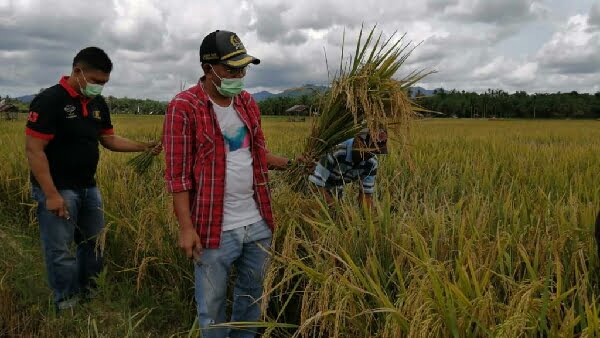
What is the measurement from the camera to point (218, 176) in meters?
1.83

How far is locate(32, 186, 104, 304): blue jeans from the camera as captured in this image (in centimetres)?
264

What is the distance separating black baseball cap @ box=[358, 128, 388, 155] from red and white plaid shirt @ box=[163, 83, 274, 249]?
2.46 feet

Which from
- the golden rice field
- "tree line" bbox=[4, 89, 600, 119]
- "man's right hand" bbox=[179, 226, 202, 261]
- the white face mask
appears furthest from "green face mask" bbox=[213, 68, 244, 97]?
"tree line" bbox=[4, 89, 600, 119]

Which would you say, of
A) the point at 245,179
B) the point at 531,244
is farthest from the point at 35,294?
the point at 531,244

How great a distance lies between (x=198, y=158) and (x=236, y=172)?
168 mm

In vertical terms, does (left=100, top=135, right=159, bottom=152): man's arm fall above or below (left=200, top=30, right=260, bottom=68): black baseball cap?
below

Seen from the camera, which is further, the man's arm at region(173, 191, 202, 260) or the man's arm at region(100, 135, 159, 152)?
the man's arm at region(100, 135, 159, 152)

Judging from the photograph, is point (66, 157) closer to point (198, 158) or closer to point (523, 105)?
point (198, 158)

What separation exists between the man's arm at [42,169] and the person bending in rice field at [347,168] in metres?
1.40

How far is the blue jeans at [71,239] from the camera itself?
264cm

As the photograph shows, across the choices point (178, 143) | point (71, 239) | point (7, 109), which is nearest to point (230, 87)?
point (178, 143)

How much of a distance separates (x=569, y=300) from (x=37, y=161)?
101 inches

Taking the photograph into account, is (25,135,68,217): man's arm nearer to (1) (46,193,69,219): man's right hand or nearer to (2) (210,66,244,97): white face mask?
(1) (46,193,69,219): man's right hand

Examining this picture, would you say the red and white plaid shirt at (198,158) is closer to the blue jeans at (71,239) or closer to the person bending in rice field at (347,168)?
the person bending in rice field at (347,168)
